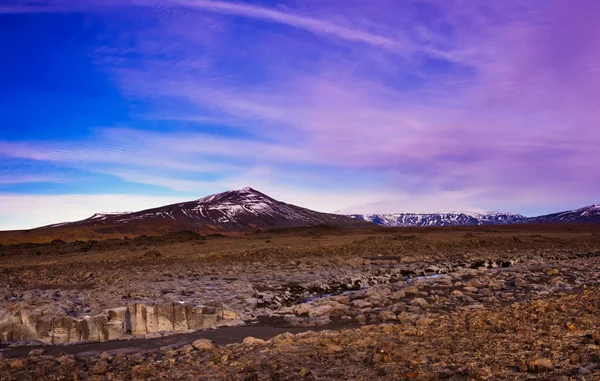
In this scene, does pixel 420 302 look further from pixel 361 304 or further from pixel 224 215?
pixel 224 215

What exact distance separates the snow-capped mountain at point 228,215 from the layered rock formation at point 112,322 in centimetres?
11250

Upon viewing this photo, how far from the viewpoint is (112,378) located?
23.1ft

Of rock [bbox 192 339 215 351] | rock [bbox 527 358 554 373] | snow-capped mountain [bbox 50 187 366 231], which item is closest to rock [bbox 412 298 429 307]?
rock [bbox 192 339 215 351]

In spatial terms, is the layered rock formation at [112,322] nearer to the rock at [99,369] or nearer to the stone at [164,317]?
the stone at [164,317]

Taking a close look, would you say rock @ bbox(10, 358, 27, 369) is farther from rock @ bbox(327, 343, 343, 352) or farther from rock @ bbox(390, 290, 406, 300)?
rock @ bbox(390, 290, 406, 300)

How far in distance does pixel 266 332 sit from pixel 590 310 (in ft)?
22.4

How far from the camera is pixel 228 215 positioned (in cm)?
15375

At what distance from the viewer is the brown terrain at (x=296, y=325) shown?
276 inches

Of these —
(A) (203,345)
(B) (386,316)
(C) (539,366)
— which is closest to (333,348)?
(A) (203,345)

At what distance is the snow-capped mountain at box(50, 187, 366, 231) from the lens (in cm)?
13912

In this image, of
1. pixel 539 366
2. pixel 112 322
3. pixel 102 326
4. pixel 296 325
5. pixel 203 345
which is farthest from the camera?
pixel 296 325

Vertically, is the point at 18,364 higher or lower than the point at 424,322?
higher

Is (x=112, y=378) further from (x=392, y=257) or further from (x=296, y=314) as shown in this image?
(x=392, y=257)

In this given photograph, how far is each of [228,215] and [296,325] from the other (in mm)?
144054
